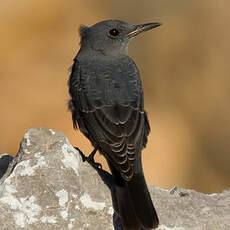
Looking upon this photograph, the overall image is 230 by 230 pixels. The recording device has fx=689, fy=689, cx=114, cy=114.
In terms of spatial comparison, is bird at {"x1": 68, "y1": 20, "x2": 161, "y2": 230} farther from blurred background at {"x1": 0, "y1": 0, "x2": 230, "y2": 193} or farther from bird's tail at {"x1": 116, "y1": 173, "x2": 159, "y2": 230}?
blurred background at {"x1": 0, "y1": 0, "x2": 230, "y2": 193}

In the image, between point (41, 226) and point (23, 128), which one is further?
point (23, 128)

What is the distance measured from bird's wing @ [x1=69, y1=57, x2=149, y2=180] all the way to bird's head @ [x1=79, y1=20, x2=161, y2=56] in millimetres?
521

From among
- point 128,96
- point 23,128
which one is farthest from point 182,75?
point 128,96

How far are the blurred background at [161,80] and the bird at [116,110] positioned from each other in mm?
5084

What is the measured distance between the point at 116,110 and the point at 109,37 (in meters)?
1.75

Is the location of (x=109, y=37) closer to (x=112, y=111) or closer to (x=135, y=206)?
(x=112, y=111)

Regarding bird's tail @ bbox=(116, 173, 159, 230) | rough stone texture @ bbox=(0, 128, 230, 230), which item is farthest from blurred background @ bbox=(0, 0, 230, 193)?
bird's tail @ bbox=(116, 173, 159, 230)

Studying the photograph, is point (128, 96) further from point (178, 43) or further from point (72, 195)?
point (178, 43)

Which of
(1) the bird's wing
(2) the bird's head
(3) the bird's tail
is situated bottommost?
(3) the bird's tail

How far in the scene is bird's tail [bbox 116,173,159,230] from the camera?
6.17 m

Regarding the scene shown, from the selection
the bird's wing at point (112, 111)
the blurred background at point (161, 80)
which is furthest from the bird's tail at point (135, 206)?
the blurred background at point (161, 80)

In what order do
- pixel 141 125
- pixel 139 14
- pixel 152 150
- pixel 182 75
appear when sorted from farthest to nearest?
pixel 139 14
pixel 182 75
pixel 152 150
pixel 141 125

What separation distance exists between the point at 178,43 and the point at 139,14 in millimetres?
1325

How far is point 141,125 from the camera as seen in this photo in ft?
23.0
